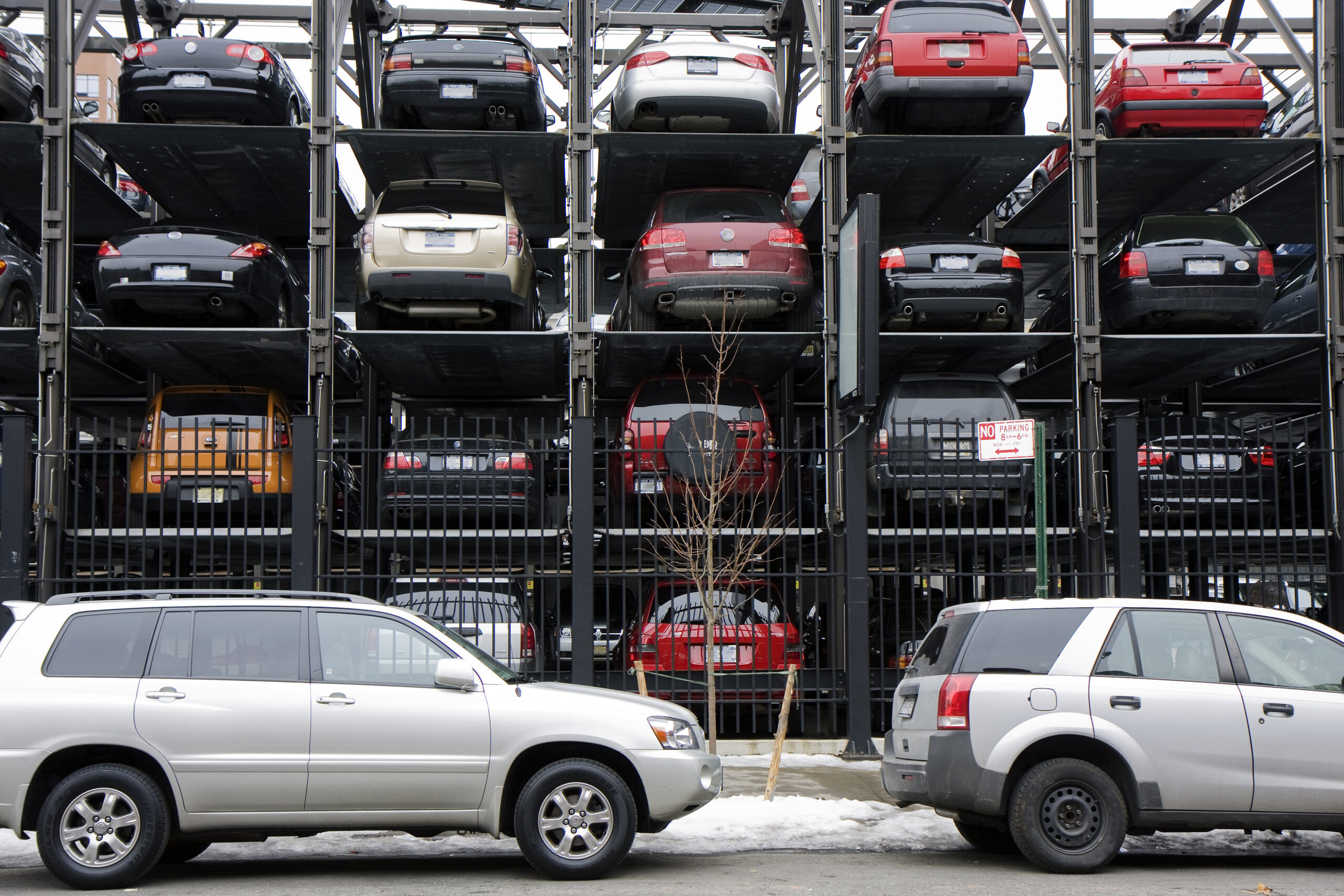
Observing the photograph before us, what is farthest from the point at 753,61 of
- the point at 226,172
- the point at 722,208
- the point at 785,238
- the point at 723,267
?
the point at 226,172

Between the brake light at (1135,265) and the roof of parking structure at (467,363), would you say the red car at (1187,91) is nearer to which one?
the brake light at (1135,265)

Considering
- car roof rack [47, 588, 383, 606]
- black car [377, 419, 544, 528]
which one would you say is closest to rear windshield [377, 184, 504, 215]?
A: black car [377, 419, 544, 528]

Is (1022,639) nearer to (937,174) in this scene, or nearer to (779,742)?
(779,742)

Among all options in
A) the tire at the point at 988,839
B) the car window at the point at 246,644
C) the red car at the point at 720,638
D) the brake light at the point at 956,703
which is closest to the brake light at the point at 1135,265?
the red car at the point at 720,638

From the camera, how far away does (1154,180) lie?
15914 millimetres

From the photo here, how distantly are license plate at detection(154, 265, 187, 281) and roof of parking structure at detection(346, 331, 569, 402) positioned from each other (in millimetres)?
1769

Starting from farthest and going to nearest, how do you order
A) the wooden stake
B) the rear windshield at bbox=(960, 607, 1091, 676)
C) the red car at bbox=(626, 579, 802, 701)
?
the red car at bbox=(626, 579, 802, 701)
the wooden stake
the rear windshield at bbox=(960, 607, 1091, 676)

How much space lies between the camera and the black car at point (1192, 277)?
44.6 ft

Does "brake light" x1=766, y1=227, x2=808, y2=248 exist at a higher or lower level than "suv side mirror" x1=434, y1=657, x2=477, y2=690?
higher

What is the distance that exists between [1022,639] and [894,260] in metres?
6.96

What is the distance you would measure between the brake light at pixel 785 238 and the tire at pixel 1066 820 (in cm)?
734

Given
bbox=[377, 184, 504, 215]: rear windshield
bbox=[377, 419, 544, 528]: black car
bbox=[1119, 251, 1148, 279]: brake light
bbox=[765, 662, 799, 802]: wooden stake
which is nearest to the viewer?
bbox=[765, 662, 799, 802]: wooden stake

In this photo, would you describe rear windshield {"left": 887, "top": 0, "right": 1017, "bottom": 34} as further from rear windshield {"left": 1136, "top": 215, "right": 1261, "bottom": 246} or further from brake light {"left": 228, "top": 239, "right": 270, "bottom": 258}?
brake light {"left": 228, "top": 239, "right": 270, "bottom": 258}

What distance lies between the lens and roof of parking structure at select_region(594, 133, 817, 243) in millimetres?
14523
